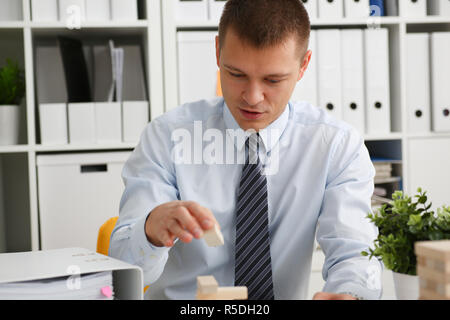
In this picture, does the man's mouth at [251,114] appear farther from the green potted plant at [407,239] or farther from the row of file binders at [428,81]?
the row of file binders at [428,81]

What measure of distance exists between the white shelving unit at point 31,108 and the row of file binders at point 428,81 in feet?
3.00

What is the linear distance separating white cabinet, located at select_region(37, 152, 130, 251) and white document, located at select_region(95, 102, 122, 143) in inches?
2.3

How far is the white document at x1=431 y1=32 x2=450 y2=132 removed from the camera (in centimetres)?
196

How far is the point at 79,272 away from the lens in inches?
26.3

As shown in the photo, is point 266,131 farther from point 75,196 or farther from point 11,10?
point 11,10

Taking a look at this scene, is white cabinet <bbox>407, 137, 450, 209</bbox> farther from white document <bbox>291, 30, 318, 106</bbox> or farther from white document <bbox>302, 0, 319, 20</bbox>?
white document <bbox>302, 0, 319, 20</bbox>

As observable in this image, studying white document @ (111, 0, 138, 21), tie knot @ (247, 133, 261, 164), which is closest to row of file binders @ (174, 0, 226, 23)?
white document @ (111, 0, 138, 21)

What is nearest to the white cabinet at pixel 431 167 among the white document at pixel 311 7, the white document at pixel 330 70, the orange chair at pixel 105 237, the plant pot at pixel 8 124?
the white document at pixel 330 70

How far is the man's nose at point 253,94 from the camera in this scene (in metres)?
0.97

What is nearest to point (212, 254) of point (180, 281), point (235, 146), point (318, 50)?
point (180, 281)

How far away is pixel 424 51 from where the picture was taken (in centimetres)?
198

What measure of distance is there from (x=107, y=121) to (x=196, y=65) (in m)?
0.37

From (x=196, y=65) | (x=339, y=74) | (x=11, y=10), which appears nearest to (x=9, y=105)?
(x=11, y=10)

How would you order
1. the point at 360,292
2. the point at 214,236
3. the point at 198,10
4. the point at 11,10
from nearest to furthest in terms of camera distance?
the point at 214,236
the point at 360,292
the point at 11,10
the point at 198,10
